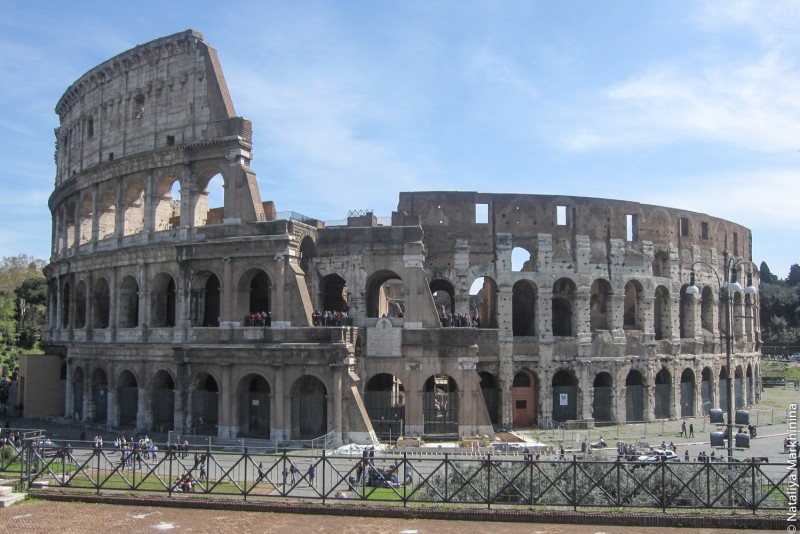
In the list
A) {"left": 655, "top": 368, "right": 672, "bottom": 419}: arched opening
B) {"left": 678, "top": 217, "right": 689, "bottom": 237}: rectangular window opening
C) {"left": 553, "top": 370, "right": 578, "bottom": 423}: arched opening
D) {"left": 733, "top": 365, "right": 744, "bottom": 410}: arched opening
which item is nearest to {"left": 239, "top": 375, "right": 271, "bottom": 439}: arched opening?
{"left": 553, "top": 370, "right": 578, "bottom": 423}: arched opening

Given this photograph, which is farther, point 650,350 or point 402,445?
point 650,350

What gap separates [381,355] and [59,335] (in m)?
21.6

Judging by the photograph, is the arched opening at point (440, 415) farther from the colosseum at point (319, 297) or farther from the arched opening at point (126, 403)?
the arched opening at point (126, 403)

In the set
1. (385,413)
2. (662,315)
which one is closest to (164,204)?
(385,413)

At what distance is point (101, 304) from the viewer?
39.5 meters

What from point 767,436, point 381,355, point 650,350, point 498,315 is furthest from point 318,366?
point 767,436

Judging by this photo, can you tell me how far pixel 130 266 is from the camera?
36031 mm

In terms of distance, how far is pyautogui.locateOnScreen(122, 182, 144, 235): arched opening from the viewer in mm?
37094

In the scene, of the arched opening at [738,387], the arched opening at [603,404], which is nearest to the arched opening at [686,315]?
the arched opening at [738,387]

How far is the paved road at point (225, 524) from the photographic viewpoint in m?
15.8

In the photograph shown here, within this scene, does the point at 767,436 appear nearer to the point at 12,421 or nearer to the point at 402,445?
the point at 402,445

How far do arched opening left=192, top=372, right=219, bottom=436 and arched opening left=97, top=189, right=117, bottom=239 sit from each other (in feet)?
34.8

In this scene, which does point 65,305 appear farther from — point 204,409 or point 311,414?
point 311,414

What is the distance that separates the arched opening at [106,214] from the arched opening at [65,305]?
16.0 ft
